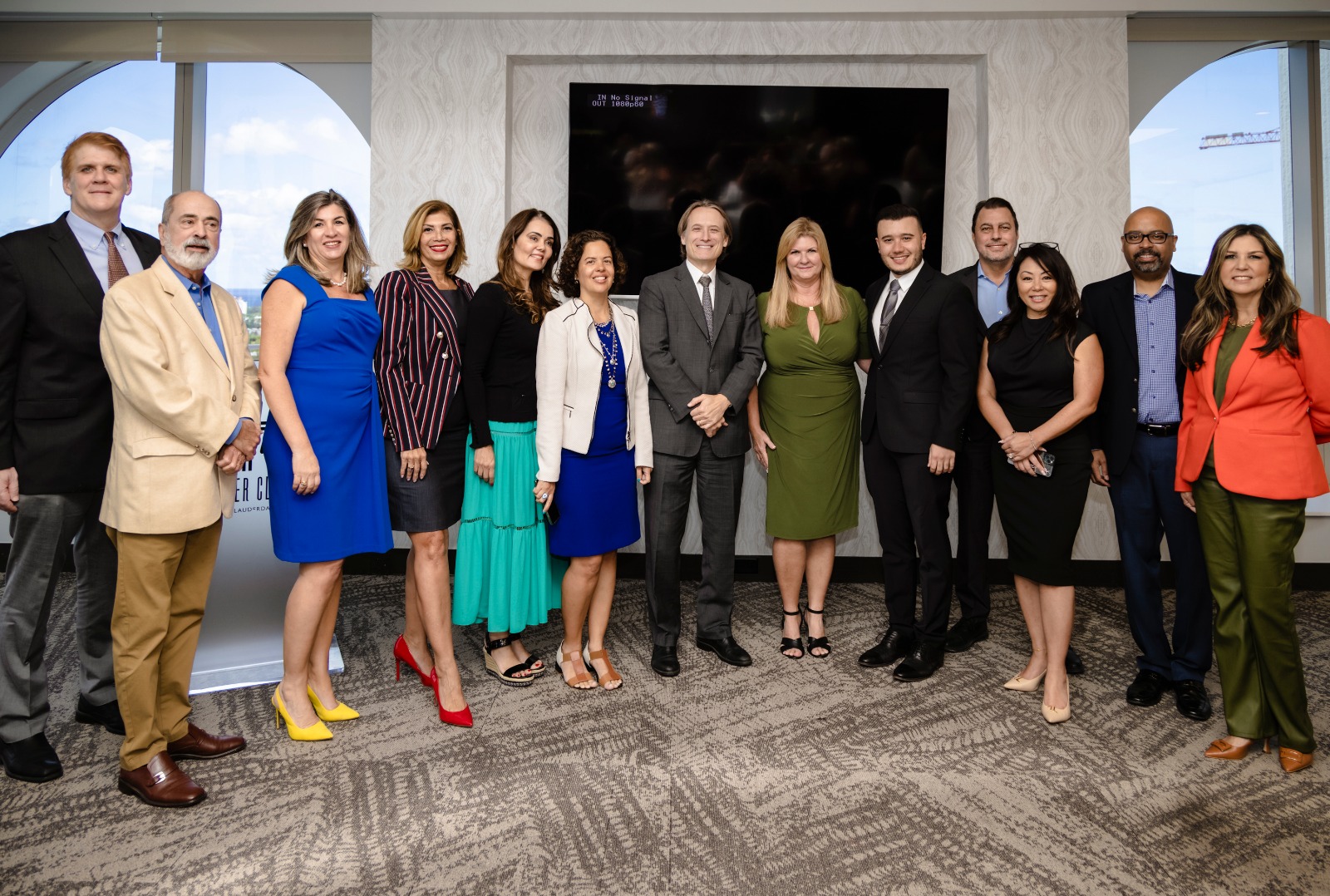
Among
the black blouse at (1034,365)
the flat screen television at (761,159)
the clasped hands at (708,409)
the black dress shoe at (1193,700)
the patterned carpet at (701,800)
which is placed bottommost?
the patterned carpet at (701,800)

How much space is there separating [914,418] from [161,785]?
275cm

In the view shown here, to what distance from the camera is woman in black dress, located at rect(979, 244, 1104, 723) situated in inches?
108

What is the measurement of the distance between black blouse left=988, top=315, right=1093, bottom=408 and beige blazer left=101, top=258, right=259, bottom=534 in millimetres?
2587

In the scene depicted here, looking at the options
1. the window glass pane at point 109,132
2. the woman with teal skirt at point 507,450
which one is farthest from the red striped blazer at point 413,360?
the window glass pane at point 109,132

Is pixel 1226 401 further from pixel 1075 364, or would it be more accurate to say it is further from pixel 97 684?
pixel 97 684

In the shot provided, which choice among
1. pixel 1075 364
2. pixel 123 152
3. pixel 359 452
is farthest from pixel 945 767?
pixel 123 152

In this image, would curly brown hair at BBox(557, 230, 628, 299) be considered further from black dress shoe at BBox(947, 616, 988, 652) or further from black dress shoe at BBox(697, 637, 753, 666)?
black dress shoe at BBox(947, 616, 988, 652)

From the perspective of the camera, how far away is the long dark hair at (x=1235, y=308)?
2.37 metres

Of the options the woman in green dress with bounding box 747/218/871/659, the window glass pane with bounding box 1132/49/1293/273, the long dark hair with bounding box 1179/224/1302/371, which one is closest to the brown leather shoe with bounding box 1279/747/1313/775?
the long dark hair with bounding box 1179/224/1302/371

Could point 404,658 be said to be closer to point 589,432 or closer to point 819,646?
point 589,432

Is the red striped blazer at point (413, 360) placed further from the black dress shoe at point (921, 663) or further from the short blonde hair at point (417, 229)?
the black dress shoe at point (921, 663)

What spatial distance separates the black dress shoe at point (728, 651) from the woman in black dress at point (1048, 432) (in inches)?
43.6

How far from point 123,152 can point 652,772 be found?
249cm

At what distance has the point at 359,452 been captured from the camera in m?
2.57
